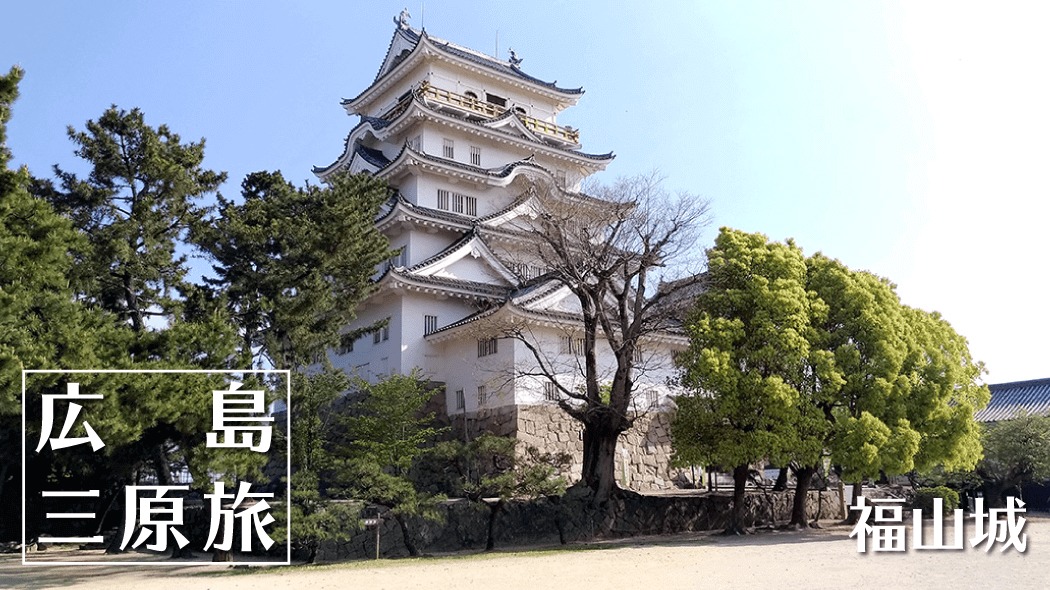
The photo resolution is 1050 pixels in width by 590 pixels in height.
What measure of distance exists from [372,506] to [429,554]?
1.39m

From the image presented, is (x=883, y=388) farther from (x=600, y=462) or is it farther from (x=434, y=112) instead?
(x=434, y=112)

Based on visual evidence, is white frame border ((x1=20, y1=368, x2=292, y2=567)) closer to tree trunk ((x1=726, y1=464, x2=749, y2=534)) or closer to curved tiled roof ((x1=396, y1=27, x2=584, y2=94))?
tree trunk ((x1=726, y1=464, x2=749, y2=534))

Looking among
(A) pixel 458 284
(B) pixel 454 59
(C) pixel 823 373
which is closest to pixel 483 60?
(B) pixel 454 59

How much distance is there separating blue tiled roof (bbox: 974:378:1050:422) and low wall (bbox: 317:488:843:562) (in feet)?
51.0

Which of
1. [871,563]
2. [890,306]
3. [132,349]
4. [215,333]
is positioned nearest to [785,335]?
[890,306]

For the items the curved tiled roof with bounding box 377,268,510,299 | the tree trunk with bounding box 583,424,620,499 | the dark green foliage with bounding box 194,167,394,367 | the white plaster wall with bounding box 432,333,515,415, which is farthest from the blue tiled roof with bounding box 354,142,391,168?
the tree trunk with bounding box 583,424,620,499

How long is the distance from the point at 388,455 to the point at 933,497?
14833 millimetres

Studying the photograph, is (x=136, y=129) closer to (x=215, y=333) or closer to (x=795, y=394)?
(x=215, y=333)

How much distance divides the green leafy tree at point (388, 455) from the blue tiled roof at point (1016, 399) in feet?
78.0

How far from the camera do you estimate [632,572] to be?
39.7ft

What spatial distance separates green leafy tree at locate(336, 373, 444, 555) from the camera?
14.4 meters

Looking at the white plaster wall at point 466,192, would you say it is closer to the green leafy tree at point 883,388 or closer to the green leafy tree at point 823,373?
the green leafy tree at point 823,373

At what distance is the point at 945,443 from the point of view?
17391 millimetres

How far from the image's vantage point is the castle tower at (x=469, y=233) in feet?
71.8
